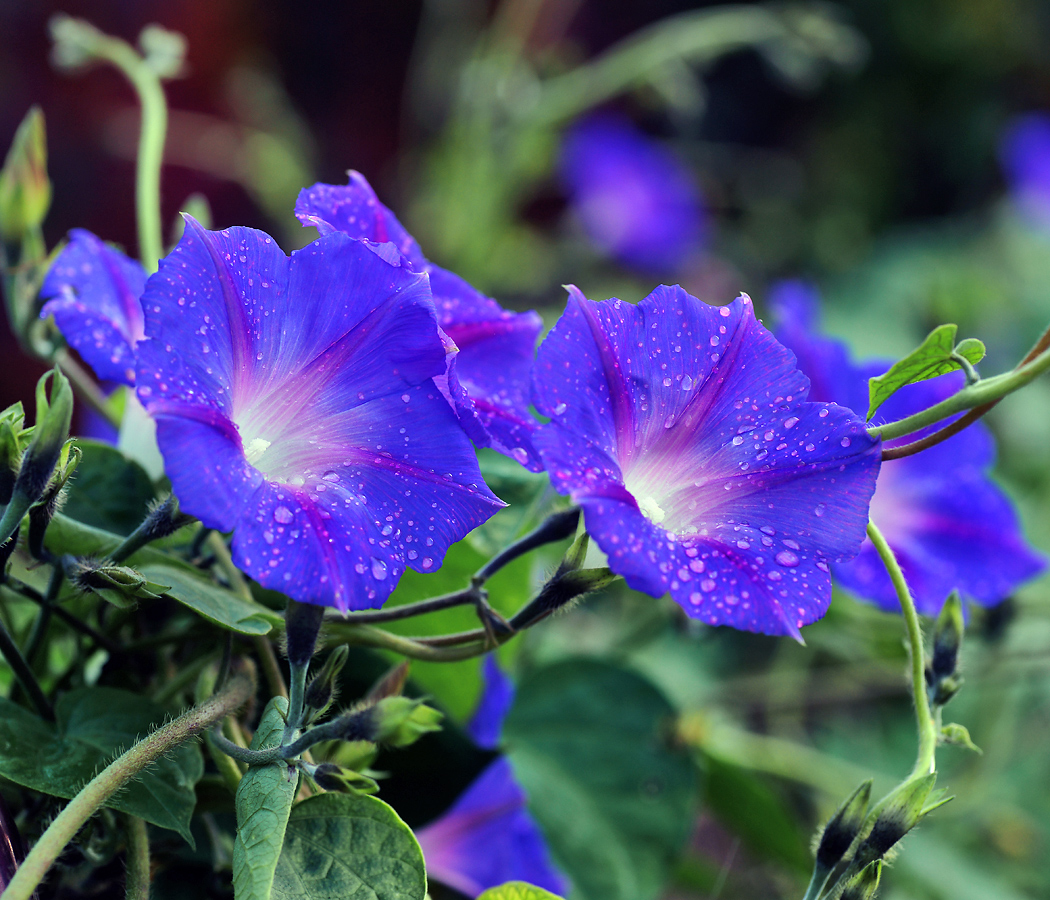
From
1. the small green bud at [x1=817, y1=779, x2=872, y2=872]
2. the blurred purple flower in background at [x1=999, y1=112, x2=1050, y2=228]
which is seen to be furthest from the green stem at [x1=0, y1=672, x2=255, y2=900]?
the blurred purple flower in background at [x1=999, y1=112, x2=1050, y2=228]

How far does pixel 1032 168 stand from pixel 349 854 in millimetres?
1999

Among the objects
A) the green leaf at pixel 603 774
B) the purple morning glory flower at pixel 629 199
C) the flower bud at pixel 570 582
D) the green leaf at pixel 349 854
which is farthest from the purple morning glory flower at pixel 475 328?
the purple morning glory flower at pixel 629 199

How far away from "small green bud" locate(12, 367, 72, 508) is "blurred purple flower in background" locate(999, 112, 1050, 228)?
6.56ft

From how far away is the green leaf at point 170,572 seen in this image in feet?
1.11

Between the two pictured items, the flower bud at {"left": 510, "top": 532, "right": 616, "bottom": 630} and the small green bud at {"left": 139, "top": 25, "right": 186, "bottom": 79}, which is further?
the small green bud at {"left": 139, "top": 25, "right": 186, "bottom": 79}

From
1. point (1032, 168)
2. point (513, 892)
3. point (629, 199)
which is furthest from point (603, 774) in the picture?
point (1032, 168)

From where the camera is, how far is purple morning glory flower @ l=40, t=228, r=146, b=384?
0.38 metres

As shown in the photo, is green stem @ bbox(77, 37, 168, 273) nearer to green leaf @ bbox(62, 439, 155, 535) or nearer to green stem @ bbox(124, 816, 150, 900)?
green leaf @ bbox(62, 439, 155, 535)

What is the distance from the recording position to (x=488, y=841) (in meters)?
0.48

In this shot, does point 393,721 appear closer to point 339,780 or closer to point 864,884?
point 339,780

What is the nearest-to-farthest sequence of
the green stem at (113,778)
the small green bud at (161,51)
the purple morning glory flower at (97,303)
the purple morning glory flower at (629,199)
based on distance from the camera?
1. the green stem at (113,778)
2. the purple morning glory flower at (97,303)
3. the small green bud at (161,51)
4. the purple morning glory flower at (629,199)

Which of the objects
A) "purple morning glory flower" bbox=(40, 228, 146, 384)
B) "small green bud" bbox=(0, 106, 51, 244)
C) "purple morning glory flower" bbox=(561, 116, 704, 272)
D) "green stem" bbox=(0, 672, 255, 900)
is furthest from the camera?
"purple morning glory flower" bbox=(561, 116, 704, 272)

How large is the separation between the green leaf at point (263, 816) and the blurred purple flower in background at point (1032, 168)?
6.53ft

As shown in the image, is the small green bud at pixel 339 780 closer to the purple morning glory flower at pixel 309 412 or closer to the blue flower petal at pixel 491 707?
the purple morning glory flower at pixel 309 412
